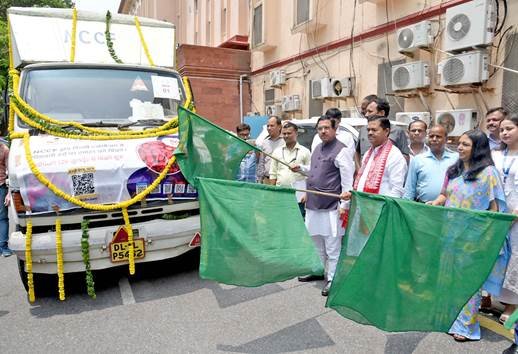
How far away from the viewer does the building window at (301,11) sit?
11.3 meters

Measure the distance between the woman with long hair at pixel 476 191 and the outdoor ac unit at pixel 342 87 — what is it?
696cm

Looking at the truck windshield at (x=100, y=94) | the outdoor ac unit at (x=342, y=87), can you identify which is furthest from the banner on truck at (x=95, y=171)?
the outdoor ac unit at (x=342, y=87)

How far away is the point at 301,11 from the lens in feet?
38.0

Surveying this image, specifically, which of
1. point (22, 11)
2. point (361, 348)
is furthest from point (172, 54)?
point (361, 348)

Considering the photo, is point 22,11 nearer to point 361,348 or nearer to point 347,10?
point 361,348

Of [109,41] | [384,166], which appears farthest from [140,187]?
[109,41]

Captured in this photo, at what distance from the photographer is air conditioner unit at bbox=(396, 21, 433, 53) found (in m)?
7.44

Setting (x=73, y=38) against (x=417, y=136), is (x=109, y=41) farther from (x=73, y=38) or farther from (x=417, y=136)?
(x=417, y=136)

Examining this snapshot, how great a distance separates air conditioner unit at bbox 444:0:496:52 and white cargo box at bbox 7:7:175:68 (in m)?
4.64

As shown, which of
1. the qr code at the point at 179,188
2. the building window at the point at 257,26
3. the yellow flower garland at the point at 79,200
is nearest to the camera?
the yellow flower garland at the point at 79,200

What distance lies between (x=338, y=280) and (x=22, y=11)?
509 cm

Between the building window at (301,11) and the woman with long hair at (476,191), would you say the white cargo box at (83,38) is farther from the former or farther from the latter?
the building window at (301,11)

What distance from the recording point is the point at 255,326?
3.39 m

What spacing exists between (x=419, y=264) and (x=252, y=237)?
1.23 m
